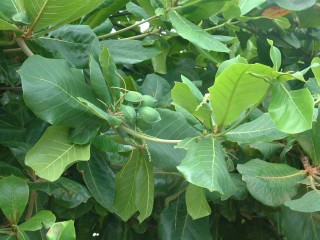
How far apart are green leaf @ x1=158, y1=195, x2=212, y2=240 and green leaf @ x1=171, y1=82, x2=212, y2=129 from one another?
0.41 m

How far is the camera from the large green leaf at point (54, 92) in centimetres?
87

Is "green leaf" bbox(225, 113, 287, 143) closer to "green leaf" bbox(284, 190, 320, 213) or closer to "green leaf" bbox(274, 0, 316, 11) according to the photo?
"green leaf" bbox(284, 190, 320, 213)

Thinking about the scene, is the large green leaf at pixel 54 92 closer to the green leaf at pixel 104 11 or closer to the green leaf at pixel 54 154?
the green leaf at pixel 54 154

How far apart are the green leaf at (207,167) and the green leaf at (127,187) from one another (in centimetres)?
17

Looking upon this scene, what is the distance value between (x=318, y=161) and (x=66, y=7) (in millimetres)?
611

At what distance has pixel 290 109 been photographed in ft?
2.72

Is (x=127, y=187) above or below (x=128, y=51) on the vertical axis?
below

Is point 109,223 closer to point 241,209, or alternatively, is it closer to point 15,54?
point 241,209

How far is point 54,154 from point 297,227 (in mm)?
574

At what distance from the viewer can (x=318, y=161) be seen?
112 centimetres

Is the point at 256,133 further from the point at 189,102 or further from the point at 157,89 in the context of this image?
the point at 157,89

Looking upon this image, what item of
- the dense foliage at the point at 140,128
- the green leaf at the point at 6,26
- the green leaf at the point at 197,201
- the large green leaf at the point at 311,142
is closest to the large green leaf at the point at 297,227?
the dense foliage at the point at 140,128

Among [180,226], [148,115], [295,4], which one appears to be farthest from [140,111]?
[295,4]

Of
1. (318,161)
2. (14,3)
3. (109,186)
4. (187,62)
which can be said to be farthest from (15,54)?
(318,161)
